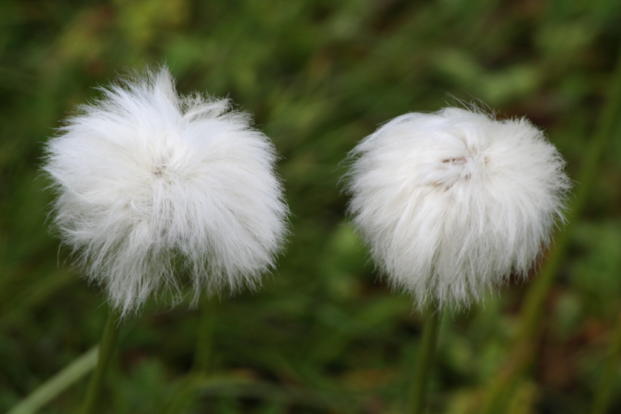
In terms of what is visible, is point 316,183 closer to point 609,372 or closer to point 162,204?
point 609,372

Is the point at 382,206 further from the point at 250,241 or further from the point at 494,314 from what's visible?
the point at 494,314

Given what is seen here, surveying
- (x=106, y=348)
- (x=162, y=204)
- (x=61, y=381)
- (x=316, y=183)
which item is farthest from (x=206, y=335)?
(x=316, y=183)

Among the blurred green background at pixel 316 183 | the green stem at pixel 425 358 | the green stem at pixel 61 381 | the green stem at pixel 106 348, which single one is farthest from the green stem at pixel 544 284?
the green stem at pixel 106 348

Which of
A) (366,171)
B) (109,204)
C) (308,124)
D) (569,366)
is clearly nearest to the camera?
(109,204)

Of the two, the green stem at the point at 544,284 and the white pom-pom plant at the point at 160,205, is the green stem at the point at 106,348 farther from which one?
the green stem at the point at 544,284

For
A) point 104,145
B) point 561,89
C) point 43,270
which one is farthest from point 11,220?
point 561,89

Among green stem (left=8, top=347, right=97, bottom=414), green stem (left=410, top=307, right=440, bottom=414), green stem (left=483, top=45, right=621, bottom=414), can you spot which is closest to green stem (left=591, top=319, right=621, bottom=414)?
green stem (left=483, top=45, right=621, bottom=414)
